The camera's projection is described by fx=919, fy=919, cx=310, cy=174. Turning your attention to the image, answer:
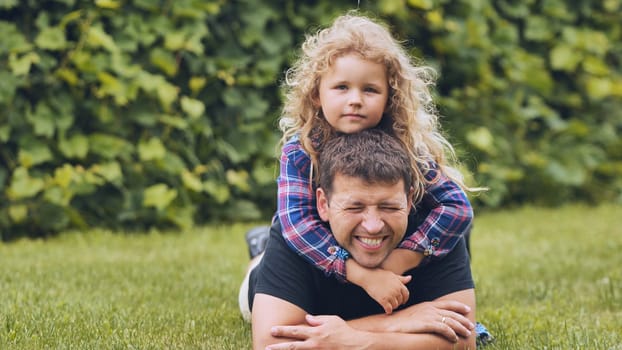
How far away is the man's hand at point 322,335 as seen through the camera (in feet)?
10.7

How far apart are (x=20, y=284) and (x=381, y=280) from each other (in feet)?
6.99

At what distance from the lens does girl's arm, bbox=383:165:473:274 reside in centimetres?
339

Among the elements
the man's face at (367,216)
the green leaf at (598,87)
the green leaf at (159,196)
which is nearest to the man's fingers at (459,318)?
the man's face at (367,216)

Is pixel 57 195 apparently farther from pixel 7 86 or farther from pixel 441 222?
pixel 441 222

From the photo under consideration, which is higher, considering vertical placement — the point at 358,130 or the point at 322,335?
the point at 358,130

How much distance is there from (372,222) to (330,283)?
379 mm

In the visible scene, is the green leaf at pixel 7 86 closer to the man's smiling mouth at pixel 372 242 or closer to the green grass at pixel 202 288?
the green grass at pixel 202 288

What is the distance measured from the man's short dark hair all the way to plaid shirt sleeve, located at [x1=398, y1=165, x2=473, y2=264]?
165mm

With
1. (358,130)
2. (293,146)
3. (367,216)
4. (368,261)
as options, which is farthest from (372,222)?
(293,146)

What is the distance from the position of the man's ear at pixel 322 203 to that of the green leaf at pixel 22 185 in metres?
3.10

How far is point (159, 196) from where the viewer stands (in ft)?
20.8

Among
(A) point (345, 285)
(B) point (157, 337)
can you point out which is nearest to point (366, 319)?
(A) point (345, 285)

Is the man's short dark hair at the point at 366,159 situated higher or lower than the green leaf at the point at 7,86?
higher

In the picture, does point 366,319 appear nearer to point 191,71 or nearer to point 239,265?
point 239,265
